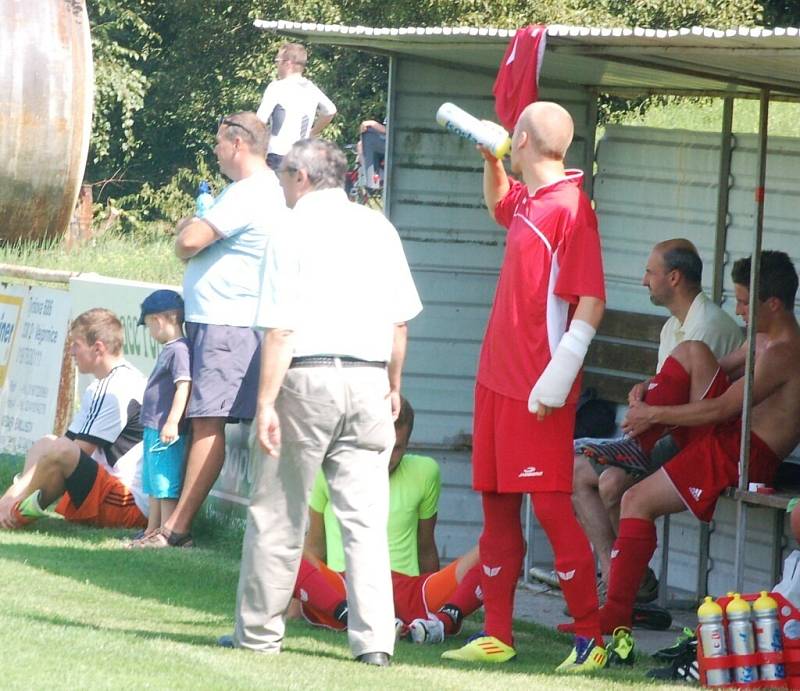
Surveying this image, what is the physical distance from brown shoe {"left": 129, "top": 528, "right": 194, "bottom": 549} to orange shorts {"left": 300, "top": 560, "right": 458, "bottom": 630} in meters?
1.72

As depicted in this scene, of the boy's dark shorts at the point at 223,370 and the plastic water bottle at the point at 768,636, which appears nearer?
the plastic water bottle at the point at 768,636

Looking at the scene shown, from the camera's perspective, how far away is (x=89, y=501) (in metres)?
Answer: 8.78

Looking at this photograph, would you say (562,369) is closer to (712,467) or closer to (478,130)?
(478,130)

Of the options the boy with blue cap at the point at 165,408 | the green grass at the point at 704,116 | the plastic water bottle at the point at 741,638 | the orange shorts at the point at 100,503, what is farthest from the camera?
the green grass at the point at 704,116

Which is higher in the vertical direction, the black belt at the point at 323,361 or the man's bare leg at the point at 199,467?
the black belt at the point at 323,361

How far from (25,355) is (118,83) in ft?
45.4

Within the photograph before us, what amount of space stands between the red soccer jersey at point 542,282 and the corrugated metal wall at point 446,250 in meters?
2.27

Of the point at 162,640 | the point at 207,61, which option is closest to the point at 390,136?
the point at 162,640

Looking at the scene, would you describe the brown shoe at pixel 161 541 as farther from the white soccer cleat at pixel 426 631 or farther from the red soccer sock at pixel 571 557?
the red soccer sock at pixel 571 557

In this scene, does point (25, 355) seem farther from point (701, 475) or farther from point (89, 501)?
point (701, 475)

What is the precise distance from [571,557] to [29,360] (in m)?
5.49

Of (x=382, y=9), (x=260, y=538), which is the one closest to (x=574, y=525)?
(x=260, y=538)

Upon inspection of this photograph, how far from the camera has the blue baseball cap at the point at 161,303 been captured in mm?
8430

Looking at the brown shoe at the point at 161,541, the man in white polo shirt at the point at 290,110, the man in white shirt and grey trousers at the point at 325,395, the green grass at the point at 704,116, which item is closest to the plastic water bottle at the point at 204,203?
the brown shoe at the point at 161,541
